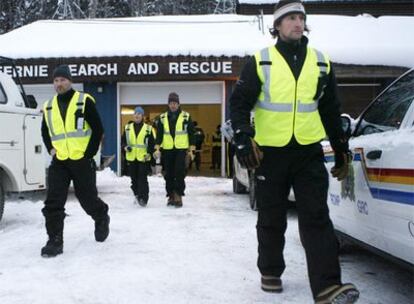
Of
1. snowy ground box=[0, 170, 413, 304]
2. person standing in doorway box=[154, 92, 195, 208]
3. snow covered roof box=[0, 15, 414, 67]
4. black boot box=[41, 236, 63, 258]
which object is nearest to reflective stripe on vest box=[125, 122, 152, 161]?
person standing in doorway box=[154, 92, 195, 208]

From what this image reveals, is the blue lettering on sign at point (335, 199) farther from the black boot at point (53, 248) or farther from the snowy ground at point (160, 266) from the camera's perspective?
the black boot at point (53, 248)

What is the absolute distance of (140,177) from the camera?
9.34 meters

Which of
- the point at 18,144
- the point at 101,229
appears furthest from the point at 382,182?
the point at 18,144

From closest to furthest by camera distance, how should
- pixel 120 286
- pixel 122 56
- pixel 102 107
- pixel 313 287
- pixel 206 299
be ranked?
pixel 313 287
pixel 206 299
pixel 120 286
pixel 122 56
pixel 102 107

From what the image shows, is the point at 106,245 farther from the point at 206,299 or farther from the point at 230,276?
the point at 206,299

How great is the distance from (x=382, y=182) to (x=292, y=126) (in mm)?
712

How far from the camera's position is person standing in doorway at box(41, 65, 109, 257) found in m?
5.46

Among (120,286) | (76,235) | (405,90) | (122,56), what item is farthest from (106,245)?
(122,56)

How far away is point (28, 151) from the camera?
759 cm

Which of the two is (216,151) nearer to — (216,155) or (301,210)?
(216,155)

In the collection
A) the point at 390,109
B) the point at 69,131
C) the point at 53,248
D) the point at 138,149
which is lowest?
the point at 53,248

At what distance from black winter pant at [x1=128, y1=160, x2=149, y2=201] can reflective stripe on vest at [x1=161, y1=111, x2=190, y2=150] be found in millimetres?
574

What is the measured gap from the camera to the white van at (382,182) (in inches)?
130

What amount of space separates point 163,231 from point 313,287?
3.32 m
